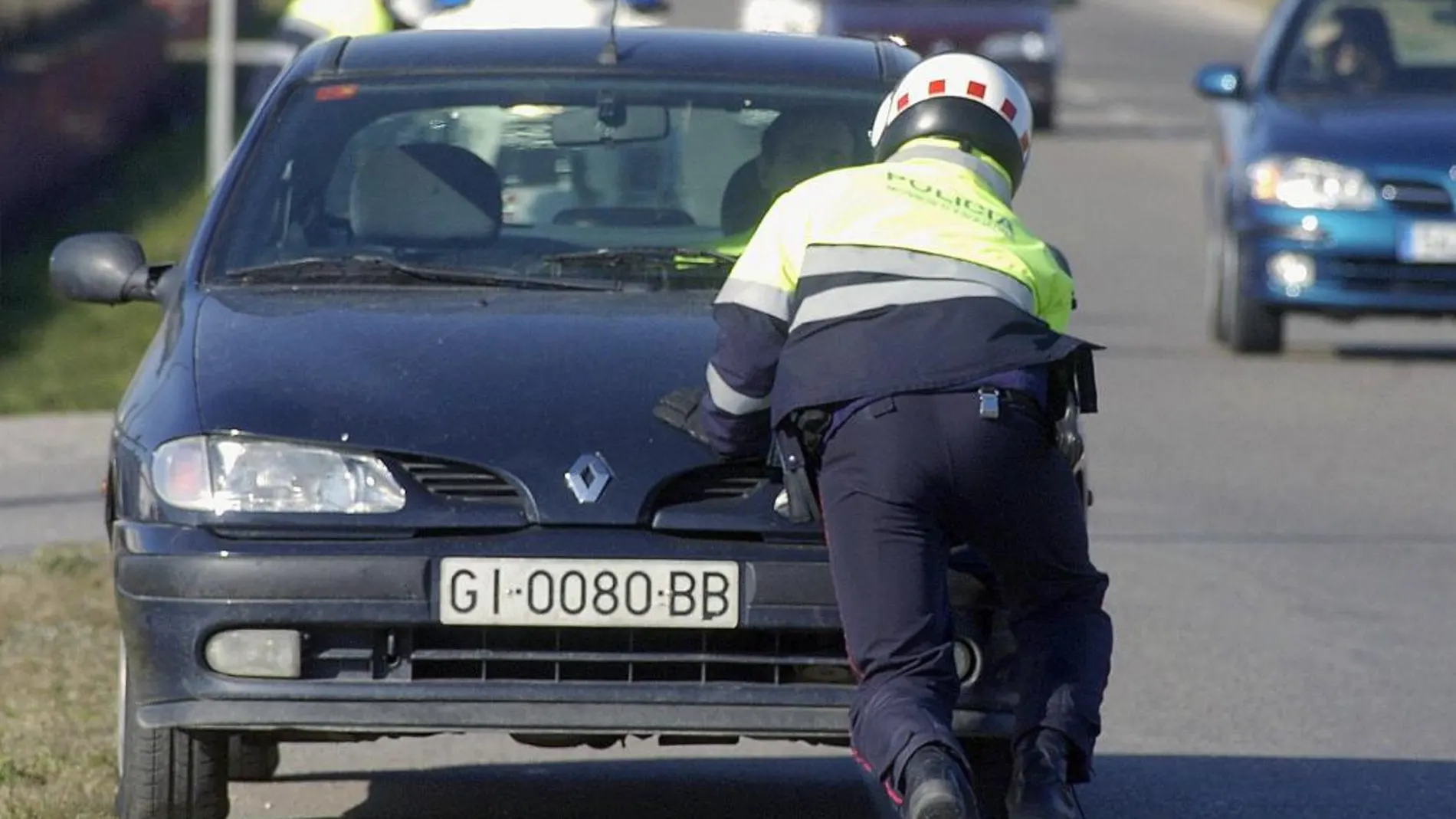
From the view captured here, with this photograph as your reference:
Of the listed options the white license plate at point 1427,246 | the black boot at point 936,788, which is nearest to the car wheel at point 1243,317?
the white license plate at point 1427,246

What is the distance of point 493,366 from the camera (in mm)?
5516

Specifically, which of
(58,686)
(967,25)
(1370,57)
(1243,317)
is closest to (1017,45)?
(967,25)

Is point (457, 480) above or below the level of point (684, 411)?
below

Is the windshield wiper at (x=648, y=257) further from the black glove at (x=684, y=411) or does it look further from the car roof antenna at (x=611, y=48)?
the black glove at (x=684, y=411)

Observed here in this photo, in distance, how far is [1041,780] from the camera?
5055mm

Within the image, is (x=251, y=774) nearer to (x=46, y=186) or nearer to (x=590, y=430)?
(x=590, y=430)

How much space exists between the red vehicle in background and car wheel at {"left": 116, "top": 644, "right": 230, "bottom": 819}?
19.8 m

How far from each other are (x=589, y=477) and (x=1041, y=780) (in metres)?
0.90

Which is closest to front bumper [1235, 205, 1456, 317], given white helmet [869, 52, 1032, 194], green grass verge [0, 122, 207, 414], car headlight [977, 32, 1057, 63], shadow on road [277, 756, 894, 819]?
green grass verge [0, 122, 207, 414]

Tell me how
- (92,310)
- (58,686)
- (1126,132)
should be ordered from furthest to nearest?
(1126,132)
(92,310)
(58,686)

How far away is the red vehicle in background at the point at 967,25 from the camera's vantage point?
2550cm

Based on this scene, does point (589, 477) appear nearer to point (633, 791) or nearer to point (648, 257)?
point (648, 257)

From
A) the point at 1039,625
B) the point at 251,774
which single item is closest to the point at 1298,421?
the point at 251,774

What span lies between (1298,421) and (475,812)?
6.99 meters
